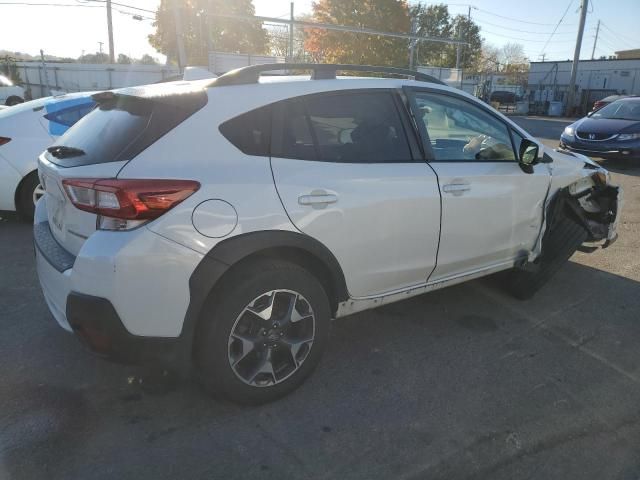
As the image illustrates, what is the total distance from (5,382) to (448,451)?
2.49 m

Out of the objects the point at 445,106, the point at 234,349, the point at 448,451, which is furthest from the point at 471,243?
the point at 234,349

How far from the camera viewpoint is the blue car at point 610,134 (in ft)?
35.1

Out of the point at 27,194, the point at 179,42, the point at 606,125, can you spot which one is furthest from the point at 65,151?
the point at 179,42

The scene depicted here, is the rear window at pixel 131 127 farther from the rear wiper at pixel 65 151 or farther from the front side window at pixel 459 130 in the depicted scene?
the front side window at pixel 459 130

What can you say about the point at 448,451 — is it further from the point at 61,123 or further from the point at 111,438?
the point at 61,123

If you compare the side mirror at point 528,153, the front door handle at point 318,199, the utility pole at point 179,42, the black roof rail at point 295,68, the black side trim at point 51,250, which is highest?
the utility pole at point 179,42

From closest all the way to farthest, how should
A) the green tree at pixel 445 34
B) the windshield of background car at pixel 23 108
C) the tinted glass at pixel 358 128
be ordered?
1. the tinted glass at pixel 358 128
2. the windshield of background car at pixel 23 108
3. the green tree at pixel 445 34

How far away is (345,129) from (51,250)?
1.76 m

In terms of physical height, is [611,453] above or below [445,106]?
below

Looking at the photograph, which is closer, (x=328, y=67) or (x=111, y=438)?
(x=111, y=438)

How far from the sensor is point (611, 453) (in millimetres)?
2439

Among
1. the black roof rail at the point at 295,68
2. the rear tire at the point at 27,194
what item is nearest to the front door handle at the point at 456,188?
the black roof rail at the point at 295,68

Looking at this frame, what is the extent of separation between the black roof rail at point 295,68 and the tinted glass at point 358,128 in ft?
0.66

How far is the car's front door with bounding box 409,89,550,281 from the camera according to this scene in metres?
3.28
